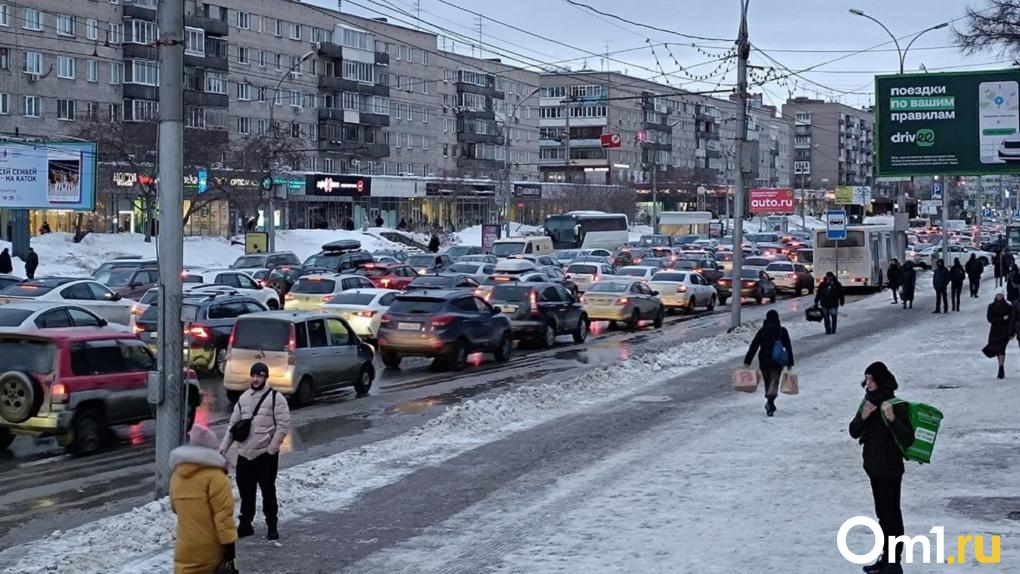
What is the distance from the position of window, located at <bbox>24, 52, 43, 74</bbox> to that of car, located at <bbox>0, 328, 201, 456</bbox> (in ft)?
196

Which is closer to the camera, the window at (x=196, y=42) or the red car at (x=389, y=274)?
the red car at (x=389, y=274)

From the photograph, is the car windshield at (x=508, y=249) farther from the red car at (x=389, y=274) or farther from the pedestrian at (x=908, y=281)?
the pedestrian at (x=908, y=281)

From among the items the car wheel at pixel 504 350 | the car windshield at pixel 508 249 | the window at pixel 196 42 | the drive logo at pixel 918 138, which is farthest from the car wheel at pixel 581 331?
the window at pixel 196 42

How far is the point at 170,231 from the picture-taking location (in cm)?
1346

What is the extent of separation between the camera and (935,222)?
160 meters

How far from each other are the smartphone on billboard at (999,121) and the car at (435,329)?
47.1ft

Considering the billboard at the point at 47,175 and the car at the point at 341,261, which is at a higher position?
the billboard at the point at 47,175

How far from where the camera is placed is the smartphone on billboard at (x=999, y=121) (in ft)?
109

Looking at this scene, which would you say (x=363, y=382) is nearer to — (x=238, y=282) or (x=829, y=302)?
(x=829, y=302)

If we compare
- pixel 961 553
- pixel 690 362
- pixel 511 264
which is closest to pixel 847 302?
pixel 511 264

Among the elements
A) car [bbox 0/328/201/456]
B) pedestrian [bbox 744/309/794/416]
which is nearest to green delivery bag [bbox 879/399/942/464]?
pedestrian [bbox 744/309/794/416]

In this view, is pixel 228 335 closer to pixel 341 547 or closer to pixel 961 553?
pixel 341 547

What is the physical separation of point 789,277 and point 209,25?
1741 inches

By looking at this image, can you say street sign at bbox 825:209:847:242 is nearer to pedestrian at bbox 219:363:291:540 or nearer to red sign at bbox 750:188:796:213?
pedestrian at bbox 219:363:291:540
